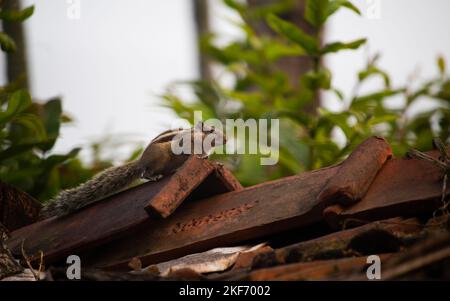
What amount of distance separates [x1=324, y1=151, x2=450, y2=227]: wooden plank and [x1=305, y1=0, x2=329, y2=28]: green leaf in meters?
2.48

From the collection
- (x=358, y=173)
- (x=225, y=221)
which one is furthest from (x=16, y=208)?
(x=358, y=173)

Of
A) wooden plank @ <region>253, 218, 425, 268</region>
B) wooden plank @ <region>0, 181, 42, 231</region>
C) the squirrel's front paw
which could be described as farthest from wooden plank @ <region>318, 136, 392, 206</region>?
wooden plank @ <region>0, 181, 42, 231</region>

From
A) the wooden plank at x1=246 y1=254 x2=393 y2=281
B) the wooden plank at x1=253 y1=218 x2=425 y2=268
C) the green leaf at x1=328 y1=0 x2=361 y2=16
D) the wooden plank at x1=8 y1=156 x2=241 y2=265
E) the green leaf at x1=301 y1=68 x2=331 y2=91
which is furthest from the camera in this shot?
the green leaf at x1=301 y1=68 x2=331 y2=91

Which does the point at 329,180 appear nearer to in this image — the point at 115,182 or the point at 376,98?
the point at 115,182

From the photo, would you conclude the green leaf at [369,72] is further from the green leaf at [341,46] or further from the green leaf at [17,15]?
the green leaf at [17,15]

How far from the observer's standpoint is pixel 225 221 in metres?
3.40

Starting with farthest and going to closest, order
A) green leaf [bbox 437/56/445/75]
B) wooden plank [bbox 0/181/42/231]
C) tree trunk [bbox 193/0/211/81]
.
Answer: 1. tree trunk [bbox 193/0/211/81]
2. green leaf [bbox 437/56/445/75]
3. wooden plank [bbox 0/181/42/231]

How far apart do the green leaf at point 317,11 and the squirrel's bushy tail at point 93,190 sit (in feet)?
7.44

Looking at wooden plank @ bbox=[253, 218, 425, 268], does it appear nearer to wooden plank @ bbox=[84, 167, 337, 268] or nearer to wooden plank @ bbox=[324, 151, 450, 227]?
wooden plank @ bbox=[324, 151, 450, 227]

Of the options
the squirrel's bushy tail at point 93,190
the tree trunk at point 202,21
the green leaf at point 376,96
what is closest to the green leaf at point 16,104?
the squirrel's bushy tail at point 93,190

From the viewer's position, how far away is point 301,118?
222 inches

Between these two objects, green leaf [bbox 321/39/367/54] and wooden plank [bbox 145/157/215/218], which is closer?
wooden plank [bbox 145/157/215/218]

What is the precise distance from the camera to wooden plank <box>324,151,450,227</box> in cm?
303

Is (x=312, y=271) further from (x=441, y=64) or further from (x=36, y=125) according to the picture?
(x=441, y=64)
